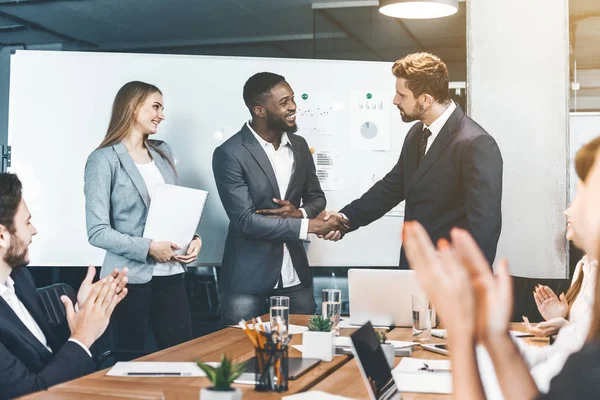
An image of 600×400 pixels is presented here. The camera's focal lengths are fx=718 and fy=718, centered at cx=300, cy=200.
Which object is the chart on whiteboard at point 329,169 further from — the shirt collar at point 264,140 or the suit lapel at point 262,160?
the suit lapel at point 262,160

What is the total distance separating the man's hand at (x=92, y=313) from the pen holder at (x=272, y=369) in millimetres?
633

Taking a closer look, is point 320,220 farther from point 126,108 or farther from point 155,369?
point 155,369

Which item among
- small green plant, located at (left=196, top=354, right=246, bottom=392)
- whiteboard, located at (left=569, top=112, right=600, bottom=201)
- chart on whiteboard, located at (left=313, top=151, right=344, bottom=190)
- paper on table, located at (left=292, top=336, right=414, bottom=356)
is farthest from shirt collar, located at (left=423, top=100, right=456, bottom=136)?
whiteboard, located at (left=569, top=112, right=600, bottom=201)

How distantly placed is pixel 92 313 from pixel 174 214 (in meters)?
1.56

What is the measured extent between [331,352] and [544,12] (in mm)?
3009

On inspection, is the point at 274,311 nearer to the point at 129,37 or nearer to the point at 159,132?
the point at 159,132

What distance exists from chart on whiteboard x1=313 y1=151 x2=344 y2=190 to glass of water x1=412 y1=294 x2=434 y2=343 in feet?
7.51

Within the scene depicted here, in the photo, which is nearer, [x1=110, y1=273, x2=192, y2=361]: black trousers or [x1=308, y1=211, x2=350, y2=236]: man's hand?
[x1=110, y1=273, x2=192, y2=361]: black trousers

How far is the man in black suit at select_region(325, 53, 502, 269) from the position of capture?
363 centimetres

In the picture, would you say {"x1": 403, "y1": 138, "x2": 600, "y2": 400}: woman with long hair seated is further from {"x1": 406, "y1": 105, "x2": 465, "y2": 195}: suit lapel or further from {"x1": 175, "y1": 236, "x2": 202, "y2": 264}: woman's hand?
{"x1": 175, "y1": 236, "x2": 202, "y2": 264}: woman's hand

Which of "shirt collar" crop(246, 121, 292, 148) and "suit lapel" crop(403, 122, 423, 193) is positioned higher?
"shirt collar" crop(246, 121, 292, 148)

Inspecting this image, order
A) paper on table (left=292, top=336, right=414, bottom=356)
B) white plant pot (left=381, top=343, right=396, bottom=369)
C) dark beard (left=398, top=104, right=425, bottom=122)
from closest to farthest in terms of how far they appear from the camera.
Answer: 1. white plant pot (left=381, top=343, right=396, bottom=369)
2. paper on table (left=292, top=336, right=414, bottom=356)
3. dark beard (left=398, top=104, right=425, bottom=122)

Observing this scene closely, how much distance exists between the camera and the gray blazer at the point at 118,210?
3.74 m

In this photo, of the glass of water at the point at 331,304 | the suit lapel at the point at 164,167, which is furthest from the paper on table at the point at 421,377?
the suit lapel at the point at 164,167
